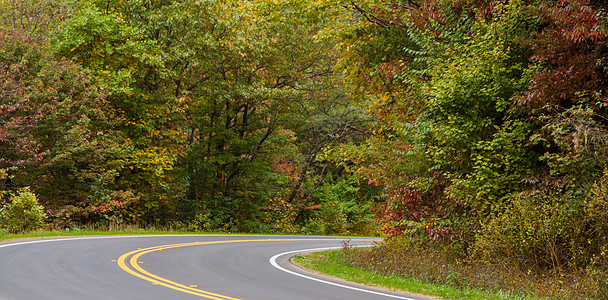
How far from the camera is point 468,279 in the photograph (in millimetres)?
10328

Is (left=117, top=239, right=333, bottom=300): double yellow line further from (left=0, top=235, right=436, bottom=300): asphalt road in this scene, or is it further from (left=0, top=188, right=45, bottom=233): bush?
(left=0, top=188, right=45, bottom=233): bush

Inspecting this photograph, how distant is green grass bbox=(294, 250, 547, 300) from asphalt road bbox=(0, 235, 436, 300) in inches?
23.3

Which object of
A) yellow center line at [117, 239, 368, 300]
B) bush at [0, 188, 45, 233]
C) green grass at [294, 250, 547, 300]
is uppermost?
bush at [0, 188, 45, 233]

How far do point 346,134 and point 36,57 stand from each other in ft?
57.3

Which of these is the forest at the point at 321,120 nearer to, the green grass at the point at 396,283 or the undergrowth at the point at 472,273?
the undergrowth at the point at 472,273

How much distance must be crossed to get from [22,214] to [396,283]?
1390cm

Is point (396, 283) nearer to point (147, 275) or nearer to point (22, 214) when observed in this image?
point (147, 275)

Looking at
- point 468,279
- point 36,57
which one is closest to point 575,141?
point 468,279

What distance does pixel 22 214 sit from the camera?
17.8m

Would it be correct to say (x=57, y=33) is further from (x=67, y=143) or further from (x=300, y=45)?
(x=300, y=45)

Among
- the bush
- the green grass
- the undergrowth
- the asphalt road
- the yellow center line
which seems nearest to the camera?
the asphalt road

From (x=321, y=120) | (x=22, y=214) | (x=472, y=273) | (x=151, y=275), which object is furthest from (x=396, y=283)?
(x=321, y=120)

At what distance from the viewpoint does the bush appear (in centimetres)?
1748

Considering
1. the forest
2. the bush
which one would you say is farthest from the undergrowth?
the bush
